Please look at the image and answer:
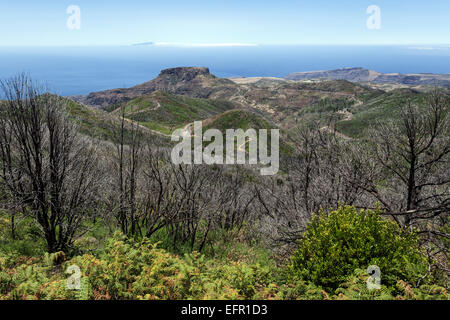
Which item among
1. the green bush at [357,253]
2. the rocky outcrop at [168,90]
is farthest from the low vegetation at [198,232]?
the rocky outcrop at [168,90]

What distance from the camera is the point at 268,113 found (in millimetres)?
135000

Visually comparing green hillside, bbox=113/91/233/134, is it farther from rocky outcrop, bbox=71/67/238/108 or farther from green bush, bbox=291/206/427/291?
green bush, bbox=291/206/427/291

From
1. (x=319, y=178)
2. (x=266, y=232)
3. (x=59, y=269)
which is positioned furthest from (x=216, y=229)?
(x=59, y=269)

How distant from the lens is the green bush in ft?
19.6

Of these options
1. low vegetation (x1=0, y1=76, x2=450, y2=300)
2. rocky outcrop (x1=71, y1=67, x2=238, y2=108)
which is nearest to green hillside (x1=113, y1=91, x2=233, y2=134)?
low vegetation (x1=0, y1=76, x2=450, y2=300)

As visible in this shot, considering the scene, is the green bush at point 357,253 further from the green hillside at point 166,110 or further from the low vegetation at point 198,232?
the green hillside at point 166,110

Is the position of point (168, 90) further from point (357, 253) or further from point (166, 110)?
point (357, 253)

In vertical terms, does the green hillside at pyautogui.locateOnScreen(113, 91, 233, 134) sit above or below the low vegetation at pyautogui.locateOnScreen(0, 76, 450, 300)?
above

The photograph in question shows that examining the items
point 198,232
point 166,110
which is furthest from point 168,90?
point 198,232

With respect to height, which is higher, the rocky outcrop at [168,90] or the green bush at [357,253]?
the rocky outcrop at [168,90]

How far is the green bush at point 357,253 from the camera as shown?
598 centimetres
